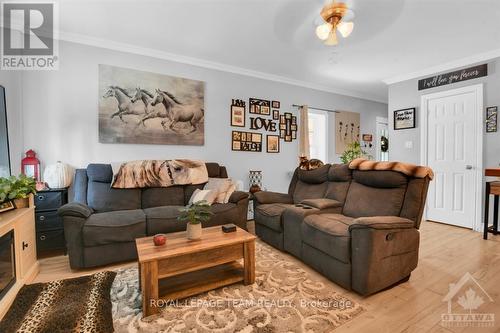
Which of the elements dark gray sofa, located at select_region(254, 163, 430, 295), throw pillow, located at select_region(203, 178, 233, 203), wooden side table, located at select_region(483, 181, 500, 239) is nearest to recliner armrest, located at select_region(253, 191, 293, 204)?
dark gray sofa, located at select_region(254, 163, 430, 295)

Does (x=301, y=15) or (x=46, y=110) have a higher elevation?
(x=301, y=15)

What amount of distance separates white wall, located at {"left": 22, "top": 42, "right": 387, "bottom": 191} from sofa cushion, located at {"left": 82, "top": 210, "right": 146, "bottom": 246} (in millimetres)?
1099

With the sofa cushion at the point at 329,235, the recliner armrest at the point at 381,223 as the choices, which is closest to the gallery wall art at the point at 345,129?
the sofa cushion at the point at 329,235

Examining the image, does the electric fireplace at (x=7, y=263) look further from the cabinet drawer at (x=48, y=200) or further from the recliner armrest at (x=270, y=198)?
the recliner armrest at (x=270, y=198)

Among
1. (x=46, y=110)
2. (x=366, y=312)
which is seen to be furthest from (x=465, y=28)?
(x=46, y=110)

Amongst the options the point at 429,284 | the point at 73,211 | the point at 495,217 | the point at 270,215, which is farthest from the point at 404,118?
the point at 73,211

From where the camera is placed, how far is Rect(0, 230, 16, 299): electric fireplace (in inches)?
65.1

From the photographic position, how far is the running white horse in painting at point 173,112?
3307mm

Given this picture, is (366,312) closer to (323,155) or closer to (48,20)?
(323,155)

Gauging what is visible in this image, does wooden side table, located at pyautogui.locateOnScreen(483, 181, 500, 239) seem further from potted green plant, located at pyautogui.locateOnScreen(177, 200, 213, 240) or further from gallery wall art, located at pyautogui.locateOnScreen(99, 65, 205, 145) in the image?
gallery wall art, located at pyautogui.locateOnScreen(99, 65, 205, 145)

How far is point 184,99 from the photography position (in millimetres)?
3488

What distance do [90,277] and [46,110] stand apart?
2.08 m

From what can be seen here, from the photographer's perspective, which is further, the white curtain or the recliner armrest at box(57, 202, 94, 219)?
the white curtain

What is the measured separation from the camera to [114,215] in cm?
239
